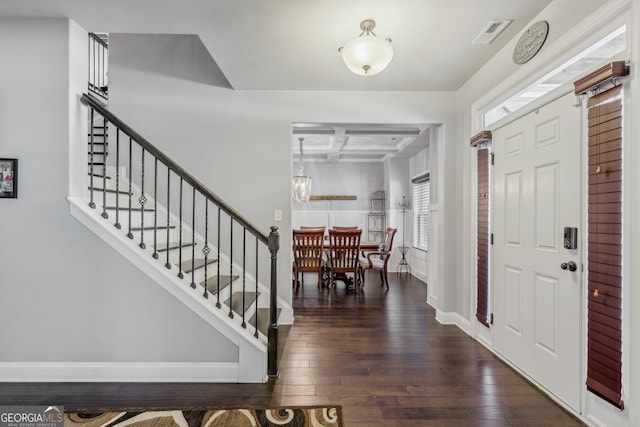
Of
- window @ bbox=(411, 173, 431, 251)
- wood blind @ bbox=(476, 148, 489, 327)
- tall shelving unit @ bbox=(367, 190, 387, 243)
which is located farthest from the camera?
tall shelving unit @ bbox=(367, 190, 387, 243)

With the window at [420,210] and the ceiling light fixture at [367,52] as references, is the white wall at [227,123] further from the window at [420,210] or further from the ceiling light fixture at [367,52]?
the window at [420,210]

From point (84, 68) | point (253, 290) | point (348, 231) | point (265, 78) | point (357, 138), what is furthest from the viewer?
point (357, 138)

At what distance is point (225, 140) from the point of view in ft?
11.4

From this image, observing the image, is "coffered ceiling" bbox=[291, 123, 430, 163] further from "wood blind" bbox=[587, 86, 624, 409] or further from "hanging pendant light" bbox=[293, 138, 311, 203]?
"wood blind" bbox=[587, 86, 624, 409]

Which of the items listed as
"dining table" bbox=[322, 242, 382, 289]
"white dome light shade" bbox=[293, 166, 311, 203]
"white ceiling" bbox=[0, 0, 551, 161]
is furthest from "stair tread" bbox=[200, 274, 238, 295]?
"white dome light shade" bbox=[293, 166, 311, 203]

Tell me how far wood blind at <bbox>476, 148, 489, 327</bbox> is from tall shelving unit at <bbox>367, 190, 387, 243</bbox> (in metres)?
4.08

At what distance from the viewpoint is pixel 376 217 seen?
7211mm

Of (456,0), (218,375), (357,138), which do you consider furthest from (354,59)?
(357,138)

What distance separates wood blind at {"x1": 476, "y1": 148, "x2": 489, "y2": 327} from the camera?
2916mm

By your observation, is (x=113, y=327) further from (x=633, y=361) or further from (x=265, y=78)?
(x=633, y=361)

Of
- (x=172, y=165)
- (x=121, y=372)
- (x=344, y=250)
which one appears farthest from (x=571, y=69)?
(x=121, y=372)

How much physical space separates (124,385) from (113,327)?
42 cm

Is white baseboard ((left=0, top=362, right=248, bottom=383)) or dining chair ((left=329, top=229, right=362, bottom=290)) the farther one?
dining chair ((left=329, top=229, right=362, bottom=290))

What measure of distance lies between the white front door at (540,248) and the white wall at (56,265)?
2.26 m
